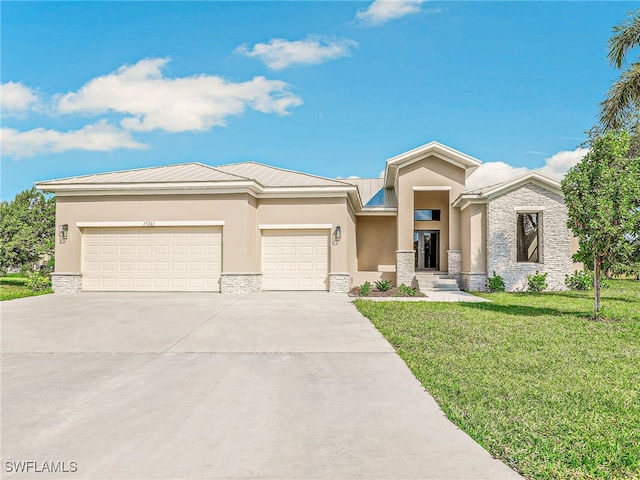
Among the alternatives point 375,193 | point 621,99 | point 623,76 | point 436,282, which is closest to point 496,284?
point 436,282

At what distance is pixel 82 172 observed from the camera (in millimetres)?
16266

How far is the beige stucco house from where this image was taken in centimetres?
1452

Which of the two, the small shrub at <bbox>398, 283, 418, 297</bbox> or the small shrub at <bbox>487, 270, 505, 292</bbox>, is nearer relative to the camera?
the small shrub at <bbox>398, 283, 418, 297</bbox>

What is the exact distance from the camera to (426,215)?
819 inches

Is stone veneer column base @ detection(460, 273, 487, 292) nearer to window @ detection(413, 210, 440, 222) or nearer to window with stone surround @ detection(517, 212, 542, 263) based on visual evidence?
window with stone surround @ detection(517, 212, 542, 263)

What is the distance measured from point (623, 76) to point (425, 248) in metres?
10.7

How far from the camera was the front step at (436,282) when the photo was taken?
57.3ft

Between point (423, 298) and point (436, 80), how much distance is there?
9157 mm

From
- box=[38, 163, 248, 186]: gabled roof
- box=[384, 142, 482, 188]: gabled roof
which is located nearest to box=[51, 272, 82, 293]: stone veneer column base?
box=[38, 163, 248, 186]: gabled roof

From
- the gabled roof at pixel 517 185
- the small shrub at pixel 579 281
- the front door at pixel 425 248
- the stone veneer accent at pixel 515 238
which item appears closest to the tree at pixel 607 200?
the gabled roof at pixel 517 185

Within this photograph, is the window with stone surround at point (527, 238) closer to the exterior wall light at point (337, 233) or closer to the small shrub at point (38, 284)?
the exterior wall light at point (337, 233)

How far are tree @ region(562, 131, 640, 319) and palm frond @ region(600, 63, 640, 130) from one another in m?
7.04

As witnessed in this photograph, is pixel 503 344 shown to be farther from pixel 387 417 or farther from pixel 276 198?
pixel 276 198

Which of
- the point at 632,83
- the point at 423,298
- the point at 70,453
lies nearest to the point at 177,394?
the point at 70,453
